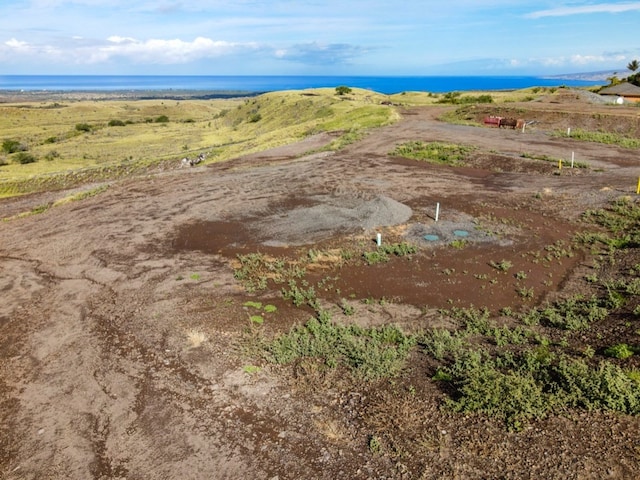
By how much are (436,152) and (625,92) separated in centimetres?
4698

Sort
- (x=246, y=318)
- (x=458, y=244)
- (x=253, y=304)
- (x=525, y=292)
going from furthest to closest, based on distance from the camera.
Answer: (x=458, y=244)
(x=525, y=292)
(x=253, y=304)
(x=246, y=318)

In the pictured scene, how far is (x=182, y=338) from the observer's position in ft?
37.0

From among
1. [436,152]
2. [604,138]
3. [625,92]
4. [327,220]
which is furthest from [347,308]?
[625,92]

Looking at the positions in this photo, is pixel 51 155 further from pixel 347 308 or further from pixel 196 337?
pixel 347 308

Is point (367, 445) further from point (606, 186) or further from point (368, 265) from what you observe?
point (606, 186)

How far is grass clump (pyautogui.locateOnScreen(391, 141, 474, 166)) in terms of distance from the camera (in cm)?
3077

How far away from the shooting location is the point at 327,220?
1952 cm

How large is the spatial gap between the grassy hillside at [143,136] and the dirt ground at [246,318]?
29.8 ft

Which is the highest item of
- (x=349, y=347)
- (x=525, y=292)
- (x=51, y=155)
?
(x=51, y=155)

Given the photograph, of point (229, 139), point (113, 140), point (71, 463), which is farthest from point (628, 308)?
point (113, 140)

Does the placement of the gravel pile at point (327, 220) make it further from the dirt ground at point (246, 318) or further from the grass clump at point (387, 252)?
the grass clump at point (387, 252)

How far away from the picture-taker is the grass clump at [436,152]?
30766 millimetres

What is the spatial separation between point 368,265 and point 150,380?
8.16 m

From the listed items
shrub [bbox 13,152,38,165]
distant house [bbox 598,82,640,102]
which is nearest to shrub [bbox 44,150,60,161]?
shrub [bbox 13,152,38,165]
